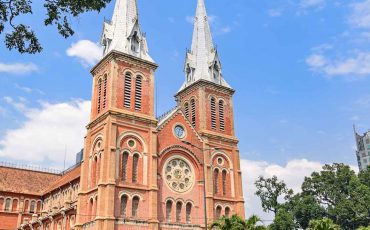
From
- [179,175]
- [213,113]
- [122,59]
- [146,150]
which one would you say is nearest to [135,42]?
[122,59]

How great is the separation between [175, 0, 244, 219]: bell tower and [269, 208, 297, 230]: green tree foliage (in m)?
16.3

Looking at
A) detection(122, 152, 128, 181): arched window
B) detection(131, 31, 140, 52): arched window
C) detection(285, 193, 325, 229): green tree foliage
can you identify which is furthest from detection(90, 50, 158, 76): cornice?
detection(285, 193, 325, 229): green tree foliage

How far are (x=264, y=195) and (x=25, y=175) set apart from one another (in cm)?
3772

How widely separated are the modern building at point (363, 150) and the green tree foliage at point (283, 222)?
293 ft

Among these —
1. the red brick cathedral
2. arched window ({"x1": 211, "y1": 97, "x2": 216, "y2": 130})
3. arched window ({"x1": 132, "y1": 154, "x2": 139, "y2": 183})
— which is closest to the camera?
the red brick cathedral

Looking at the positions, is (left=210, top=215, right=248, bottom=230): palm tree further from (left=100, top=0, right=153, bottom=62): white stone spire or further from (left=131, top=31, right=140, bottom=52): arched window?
(left=131, top=31, right=140, bottom=52): arched window

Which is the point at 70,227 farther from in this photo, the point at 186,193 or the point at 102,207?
the point at 186,193

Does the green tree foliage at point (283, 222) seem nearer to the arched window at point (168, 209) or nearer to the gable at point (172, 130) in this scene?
the gable at point (172, 130)

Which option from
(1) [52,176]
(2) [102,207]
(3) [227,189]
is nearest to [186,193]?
(3) [227,189]

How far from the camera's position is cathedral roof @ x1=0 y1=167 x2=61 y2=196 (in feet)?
205

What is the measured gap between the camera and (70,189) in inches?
2130

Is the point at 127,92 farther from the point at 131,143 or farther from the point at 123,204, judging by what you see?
the point at 123,204

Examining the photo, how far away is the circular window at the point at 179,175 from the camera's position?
4600 cm

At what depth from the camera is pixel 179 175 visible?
154ft
